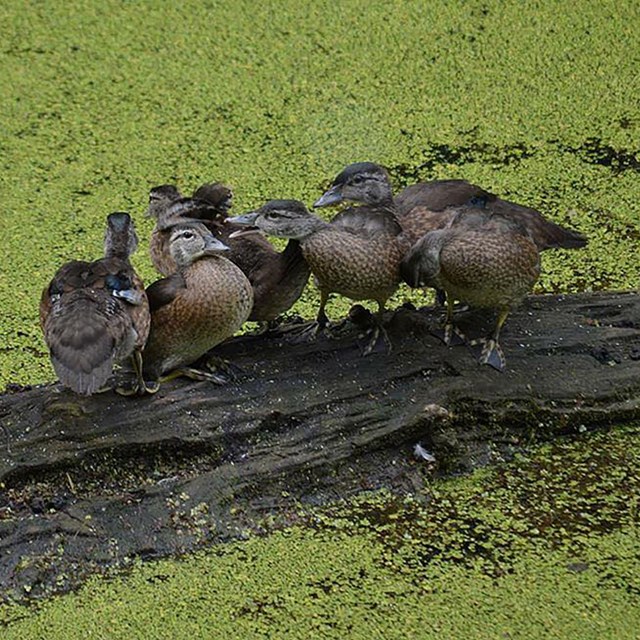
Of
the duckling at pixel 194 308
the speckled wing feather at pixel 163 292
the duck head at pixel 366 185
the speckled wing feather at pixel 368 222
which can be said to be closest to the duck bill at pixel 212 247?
the duckling at pixel 194 308

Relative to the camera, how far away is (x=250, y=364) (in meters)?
3.49

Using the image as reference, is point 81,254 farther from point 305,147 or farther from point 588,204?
point 588,204

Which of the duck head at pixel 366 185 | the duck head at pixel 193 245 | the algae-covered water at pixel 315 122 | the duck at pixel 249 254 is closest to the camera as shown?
the duck head at pixel 193 245

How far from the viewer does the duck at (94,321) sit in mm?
3068

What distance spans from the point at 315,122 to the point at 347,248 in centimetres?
201

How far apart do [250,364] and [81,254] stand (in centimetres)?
143

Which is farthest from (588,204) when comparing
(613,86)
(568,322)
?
(568,322)

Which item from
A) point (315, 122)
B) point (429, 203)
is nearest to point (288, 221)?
point (429, 203)

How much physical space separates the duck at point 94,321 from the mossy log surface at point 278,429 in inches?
7.1

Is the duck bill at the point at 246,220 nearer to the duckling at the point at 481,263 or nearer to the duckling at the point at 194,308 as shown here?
the duckling at the point at 194,308

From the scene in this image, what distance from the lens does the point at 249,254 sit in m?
3.71

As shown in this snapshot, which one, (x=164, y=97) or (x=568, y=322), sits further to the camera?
(x=164, y=97)

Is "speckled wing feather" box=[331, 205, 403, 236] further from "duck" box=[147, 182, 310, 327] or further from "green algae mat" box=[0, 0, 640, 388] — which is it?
"green algae mat" box=[0, 0, 640, 388]

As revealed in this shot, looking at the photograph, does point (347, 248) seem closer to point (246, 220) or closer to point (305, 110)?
point (246, 220)
